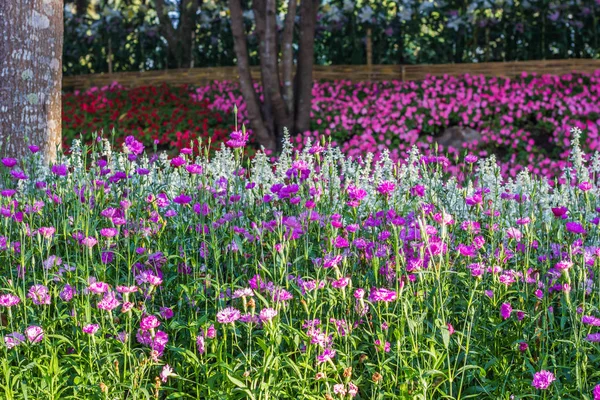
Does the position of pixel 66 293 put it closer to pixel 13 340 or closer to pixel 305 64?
pixel 13 340

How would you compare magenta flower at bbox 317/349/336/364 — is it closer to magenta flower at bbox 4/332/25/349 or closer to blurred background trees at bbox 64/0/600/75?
magenta flower at bbox 4/332/25/349

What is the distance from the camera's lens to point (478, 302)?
3434 millimetres

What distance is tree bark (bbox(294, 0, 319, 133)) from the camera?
9.98 metres

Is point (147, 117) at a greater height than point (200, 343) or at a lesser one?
greater

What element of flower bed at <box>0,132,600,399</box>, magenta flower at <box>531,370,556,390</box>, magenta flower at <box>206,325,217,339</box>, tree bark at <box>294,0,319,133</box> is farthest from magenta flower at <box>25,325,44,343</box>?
tree bark at <box>294,0,319,133</box>

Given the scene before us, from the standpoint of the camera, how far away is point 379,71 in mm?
12180

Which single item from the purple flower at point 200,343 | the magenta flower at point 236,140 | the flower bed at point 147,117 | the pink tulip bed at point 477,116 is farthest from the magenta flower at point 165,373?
the flower bed at point 147,117

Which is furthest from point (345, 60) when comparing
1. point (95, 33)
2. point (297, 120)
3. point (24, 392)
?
point (24, 392)

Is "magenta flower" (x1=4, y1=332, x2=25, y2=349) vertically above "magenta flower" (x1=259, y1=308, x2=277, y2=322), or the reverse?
"magenta flower" (x1=259, y1=308, x2=277, y2=322)

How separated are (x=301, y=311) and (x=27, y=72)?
138 inches

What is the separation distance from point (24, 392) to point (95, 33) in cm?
1212

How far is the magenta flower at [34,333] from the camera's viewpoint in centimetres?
296

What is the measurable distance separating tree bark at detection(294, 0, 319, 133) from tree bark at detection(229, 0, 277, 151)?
0.47m

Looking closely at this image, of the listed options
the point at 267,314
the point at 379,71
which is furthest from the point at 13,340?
the point at 379,71
